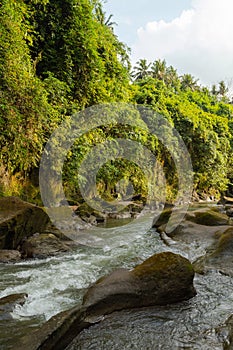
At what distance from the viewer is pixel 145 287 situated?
3490 millimetres

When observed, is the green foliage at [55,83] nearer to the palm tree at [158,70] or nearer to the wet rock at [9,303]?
the wet rock at [9,303]

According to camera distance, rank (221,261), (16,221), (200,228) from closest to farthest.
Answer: (221,261)
(16,221)
(200,228)

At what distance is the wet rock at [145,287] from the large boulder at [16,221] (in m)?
3.21

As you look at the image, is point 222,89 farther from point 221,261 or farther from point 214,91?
point 221,261

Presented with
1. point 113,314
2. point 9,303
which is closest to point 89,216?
point 9,303

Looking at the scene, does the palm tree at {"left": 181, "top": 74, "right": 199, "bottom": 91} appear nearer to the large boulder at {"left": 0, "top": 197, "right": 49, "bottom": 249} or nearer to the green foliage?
the green foliage

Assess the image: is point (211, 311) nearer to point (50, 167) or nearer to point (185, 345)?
point (185, 345)

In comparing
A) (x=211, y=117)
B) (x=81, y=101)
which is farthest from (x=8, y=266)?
(x=211, y=117)

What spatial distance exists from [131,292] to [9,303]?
57.9 inches

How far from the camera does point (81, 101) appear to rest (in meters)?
12.6

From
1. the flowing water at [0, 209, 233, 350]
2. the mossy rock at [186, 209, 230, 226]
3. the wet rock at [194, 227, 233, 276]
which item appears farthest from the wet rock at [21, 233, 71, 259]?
the mossy rock at [186, 209, 230, 226]

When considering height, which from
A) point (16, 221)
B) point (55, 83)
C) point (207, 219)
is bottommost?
point (207, 219)

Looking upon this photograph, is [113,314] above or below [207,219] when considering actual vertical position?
below

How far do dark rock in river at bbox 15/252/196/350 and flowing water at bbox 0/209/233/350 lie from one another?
9 centimetres
